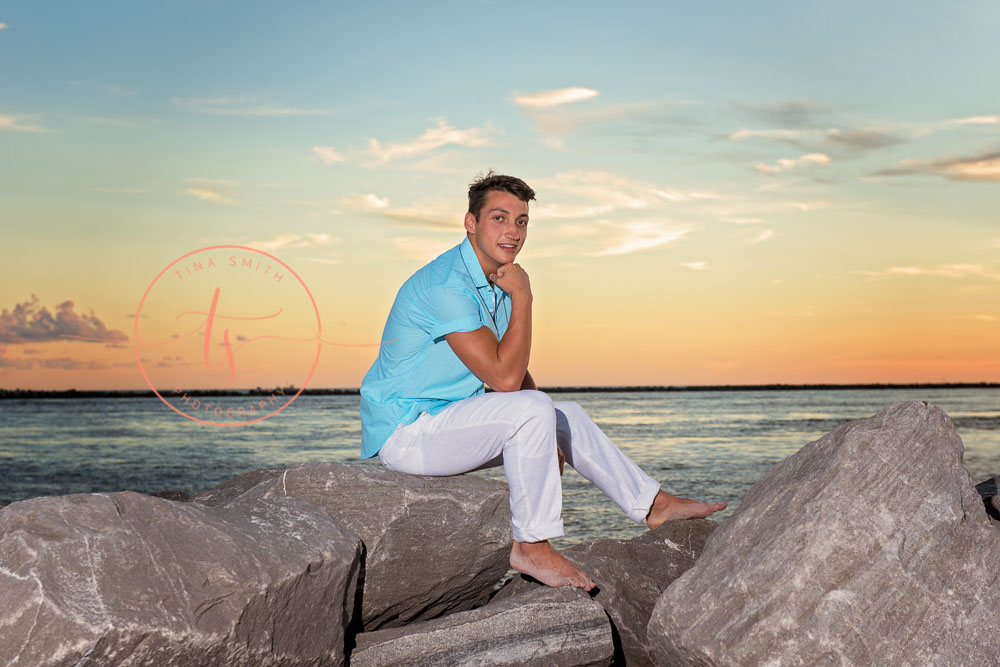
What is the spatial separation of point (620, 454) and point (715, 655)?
1.43 meters

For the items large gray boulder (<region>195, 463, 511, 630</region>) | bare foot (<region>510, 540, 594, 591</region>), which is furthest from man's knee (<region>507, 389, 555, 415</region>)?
large gray boulder (<region>195, 463, 511, 630</region>)

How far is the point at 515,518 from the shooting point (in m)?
5.05

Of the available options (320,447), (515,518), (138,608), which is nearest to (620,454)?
(515,518)

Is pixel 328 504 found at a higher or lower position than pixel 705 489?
higher

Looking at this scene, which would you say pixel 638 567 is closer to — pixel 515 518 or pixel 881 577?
pixel 515 518

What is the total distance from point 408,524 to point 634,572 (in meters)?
1.47

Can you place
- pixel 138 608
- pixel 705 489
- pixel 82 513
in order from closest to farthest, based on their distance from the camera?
pixel 138 608 → pixel 82 513 → pixel 705 489

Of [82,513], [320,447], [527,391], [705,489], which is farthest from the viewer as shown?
[320,447]

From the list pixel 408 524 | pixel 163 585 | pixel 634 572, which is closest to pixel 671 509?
pixel 634 572

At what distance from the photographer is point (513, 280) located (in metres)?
5.24

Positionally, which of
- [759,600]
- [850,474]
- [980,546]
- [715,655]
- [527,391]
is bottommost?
[715,655]

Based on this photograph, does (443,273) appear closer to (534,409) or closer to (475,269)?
(475,269)

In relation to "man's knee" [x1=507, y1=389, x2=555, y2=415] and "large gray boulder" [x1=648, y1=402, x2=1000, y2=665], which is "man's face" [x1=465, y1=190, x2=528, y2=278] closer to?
"man's knee" [x1=507, y1=389, x2=555, y2=415]

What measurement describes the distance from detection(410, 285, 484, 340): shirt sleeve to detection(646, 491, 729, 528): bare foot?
157cm
